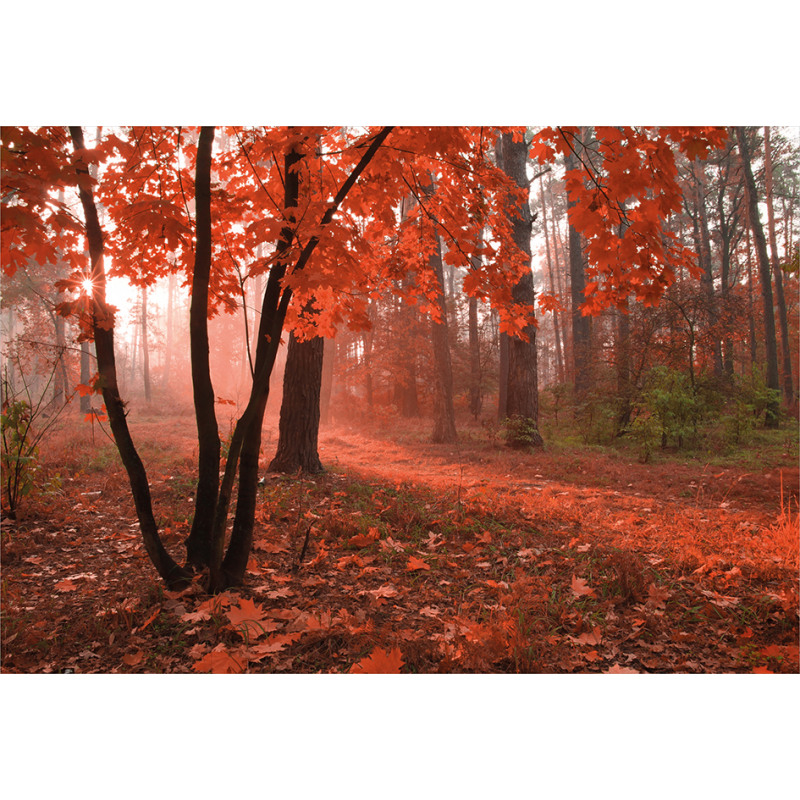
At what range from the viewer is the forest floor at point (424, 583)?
1.71 metres

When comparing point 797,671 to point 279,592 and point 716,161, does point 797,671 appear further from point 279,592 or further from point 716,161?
point 716,161

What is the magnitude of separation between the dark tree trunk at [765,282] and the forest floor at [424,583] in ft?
5.48

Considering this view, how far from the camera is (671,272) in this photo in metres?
2.02

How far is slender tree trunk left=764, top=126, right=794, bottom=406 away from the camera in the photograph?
320cm

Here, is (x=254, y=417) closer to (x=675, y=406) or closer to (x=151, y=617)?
(x=151, y=617)

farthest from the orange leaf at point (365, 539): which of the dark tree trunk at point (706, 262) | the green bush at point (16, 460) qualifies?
the dark tree trunk at point (706, 262)

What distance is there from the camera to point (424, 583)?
2.33 m

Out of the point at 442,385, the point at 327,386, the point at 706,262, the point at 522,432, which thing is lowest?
the point at 522,432

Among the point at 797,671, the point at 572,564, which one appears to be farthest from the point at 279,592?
the point at 797,671

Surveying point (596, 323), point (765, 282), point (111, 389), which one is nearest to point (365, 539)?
point (111, 389)

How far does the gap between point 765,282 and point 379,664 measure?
18.5ft

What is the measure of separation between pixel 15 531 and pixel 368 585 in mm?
2179

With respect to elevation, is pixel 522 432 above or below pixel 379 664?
above
